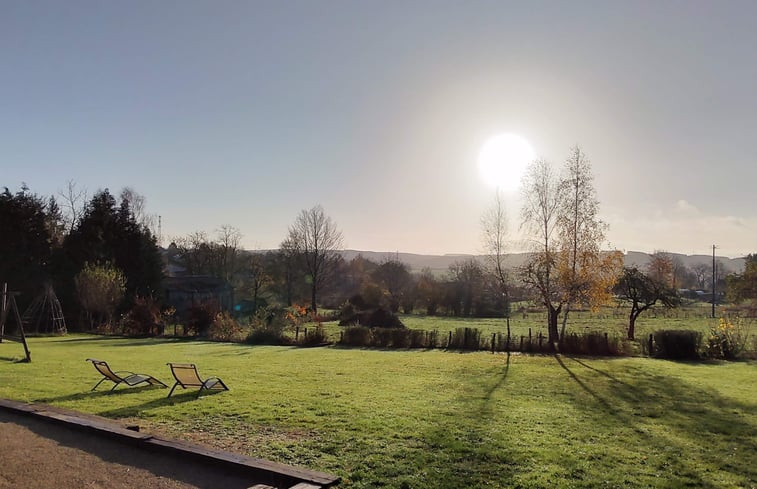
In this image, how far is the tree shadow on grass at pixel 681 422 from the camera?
238 inches

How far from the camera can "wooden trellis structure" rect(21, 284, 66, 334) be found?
102ft

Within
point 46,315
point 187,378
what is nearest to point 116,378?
point 187,378

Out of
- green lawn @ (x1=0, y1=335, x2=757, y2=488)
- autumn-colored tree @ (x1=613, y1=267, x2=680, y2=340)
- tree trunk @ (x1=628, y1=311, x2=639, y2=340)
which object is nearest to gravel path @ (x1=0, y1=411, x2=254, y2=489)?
green lawn @ (x1=0, y1=335, x2=757, y2=488)

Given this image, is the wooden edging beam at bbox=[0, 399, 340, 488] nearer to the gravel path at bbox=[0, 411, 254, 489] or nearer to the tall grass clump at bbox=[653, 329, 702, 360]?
the gravel path at bbox=[0, 411, 254, 489]

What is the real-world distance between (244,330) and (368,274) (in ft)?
121

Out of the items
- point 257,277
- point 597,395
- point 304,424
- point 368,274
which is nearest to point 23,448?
point 304,424

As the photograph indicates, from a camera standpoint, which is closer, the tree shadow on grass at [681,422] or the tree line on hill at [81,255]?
the tree shadow on grass at [681,422]

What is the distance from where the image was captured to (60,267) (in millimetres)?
37531

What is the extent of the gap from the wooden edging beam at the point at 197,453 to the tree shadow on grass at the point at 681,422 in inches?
157

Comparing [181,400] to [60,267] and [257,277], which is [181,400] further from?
[257,277]

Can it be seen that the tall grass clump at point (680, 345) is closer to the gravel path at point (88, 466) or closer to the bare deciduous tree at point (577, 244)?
the bare deciduous tree at point (577, 244)

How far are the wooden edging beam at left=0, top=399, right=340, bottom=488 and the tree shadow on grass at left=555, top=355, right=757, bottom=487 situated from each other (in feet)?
13.1

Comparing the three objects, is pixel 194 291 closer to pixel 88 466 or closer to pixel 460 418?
pixel 460 418

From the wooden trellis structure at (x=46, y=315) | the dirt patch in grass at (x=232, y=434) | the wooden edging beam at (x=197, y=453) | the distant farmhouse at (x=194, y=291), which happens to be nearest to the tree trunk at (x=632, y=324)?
the dirt patch in grass at (x=232, y=434)
